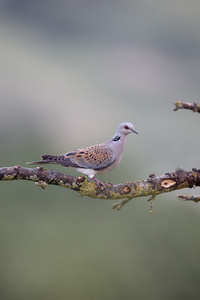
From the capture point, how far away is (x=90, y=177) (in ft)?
11.6

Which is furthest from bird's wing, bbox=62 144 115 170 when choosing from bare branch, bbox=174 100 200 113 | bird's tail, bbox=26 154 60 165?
bare branch, bbox=174 100 200 113

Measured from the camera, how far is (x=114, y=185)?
346 cm

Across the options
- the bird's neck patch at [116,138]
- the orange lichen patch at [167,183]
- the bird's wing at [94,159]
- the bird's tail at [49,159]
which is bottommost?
the orange lichen patch at [167,183]

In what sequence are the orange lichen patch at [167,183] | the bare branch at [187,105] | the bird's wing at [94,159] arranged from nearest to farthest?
the bare branch at [187,105] → the bird's wing at [94,159] → the orange lichen patch at [167,183]

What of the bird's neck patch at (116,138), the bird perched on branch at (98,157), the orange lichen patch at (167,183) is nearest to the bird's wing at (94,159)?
the bird perched on branch at (98,157)

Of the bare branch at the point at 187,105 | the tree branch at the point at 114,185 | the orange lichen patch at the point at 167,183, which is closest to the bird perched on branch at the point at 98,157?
the tree branch at the point at 114,185

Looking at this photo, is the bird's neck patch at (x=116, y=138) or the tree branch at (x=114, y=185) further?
the bird's neck patch at (x=116, y=138)

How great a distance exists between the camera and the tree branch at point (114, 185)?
3102 mm

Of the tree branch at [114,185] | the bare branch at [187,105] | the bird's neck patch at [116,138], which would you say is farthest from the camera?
the bird's neck patch at [116,138]

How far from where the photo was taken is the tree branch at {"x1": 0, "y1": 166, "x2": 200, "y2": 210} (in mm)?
3102

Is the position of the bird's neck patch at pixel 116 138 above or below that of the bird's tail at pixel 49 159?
above

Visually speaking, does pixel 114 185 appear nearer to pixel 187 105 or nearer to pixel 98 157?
pixel 98 157

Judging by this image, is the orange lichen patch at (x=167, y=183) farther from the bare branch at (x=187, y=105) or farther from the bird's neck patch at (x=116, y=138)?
the bare branch at (x=187, y=105)

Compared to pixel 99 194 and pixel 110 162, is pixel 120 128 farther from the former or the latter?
pixel 99 194
